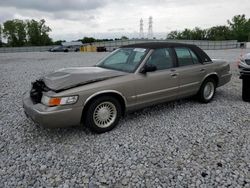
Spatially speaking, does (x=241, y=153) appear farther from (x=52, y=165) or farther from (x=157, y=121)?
(x=52, y=165)

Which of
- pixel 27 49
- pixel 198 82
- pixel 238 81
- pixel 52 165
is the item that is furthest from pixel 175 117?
pixel 27 49

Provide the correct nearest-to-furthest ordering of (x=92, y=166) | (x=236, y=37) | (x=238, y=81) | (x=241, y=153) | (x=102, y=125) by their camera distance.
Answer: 1. (x=92, y=166)
2. (x=241, y=153)
3. (x=102, y=125)
4. (x=238, y=81)
5. (x=236, y=37)

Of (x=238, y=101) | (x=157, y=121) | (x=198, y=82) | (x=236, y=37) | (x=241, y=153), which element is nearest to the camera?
(x=241, y=153)

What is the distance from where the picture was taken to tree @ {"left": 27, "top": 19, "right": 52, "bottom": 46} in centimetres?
7238

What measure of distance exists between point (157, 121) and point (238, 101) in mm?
2499

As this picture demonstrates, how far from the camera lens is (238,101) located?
17.7 feet

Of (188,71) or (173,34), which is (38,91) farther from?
(173,34)

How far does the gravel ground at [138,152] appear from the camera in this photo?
259 centimetres

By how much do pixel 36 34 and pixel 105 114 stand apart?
77.5 meters

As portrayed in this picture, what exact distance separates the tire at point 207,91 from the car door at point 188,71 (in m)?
0.19

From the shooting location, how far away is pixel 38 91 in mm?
3660

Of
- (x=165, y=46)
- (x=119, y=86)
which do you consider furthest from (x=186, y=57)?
(x=119, y=86)

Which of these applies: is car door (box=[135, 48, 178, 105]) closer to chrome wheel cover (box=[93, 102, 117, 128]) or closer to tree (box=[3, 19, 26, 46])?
chrome wheel cover (box=[93, 102, 117, 128])

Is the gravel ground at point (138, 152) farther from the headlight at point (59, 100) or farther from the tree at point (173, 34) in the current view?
the tree at point (173, 34)
